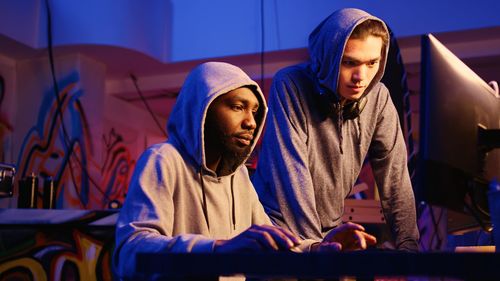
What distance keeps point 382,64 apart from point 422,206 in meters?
1.19

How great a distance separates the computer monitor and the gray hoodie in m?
0.50

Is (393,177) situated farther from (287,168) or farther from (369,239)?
(369,239)

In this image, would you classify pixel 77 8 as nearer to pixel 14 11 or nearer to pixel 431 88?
pixel 14 11

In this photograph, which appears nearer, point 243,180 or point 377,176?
point 243,180

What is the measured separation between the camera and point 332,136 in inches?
92.1

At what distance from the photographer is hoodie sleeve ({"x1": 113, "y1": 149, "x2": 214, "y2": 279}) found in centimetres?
128

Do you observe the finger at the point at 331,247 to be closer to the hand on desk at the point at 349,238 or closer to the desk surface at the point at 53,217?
the hand on desk at the point at 349,238

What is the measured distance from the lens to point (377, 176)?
8.07ft

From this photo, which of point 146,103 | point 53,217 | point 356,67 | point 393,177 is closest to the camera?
point 356,67

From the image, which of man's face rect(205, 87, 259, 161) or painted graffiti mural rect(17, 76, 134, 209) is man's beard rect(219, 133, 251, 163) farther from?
painted graffiti mural rect(17, 76, 134, 209)

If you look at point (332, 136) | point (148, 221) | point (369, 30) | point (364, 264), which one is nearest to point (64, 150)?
point (332, 136)

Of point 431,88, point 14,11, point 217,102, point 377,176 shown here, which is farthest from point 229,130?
point 14,11

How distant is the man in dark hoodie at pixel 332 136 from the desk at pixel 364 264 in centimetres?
122

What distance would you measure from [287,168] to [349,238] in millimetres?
809
